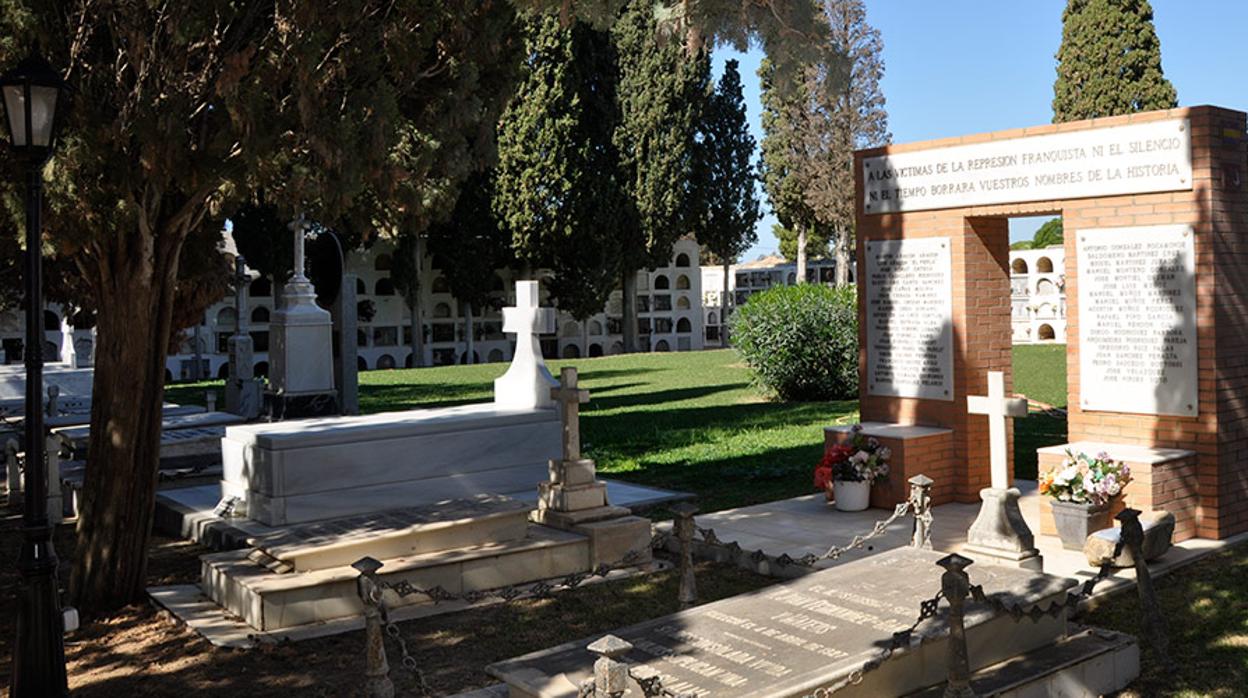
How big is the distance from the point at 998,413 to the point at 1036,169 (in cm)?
273

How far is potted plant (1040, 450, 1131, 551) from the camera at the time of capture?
23.6ft

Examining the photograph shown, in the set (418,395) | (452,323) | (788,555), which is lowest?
(788,555)

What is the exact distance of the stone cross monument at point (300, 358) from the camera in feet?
41.1

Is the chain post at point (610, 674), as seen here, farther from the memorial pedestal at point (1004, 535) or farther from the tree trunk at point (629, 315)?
the tree trunk at point (629, 315)

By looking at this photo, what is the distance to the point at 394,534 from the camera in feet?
22.9

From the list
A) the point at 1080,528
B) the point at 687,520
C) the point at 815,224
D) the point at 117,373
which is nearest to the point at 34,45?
the point at 117,373

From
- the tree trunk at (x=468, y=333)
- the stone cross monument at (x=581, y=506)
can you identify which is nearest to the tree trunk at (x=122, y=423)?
the stone cross monument at (x=581, y=506)

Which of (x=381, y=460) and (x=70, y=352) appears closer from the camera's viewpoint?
(x=381, y=460)

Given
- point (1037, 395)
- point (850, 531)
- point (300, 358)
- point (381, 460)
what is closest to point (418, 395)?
point (300, 358)

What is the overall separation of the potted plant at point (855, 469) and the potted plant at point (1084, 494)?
5.49 ft

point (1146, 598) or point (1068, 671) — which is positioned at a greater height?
point (1146, 598)

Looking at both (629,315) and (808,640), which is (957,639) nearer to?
(808,640)

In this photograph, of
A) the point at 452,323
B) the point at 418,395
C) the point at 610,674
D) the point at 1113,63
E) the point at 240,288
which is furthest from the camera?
the point at 452,323

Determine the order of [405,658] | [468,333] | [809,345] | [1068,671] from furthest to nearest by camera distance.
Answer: [468,333] < [809,345] < [1068,671] < [405,658]
